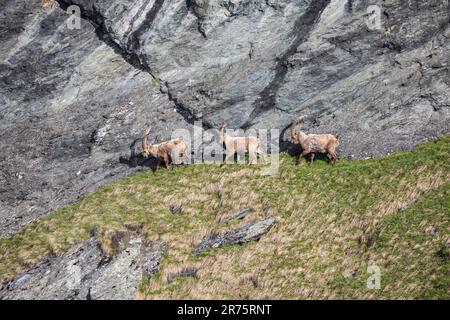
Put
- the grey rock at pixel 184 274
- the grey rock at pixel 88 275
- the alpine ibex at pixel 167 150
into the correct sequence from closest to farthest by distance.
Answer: the grey rock at pixel 88 275 < the grey rock at pixel 184 274 < the alpine ibex at pixel 167 150

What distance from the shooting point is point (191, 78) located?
124 ft

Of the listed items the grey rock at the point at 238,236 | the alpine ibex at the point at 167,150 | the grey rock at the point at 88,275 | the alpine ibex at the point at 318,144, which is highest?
the alpine ibex at the point at 318,144

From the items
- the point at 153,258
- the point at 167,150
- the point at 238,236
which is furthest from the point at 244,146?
the point at 153,258

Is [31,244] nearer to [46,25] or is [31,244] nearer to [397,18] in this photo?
[46,25]

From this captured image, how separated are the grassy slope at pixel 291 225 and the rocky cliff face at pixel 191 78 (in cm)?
255

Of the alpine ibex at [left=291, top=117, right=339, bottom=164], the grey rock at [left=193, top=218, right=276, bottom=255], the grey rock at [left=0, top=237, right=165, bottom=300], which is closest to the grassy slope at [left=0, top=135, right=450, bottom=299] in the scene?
the grey rock at [left=193, top=218, right=276, bottom=255]

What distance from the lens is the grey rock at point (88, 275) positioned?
1088 inches

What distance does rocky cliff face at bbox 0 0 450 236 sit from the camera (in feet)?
116

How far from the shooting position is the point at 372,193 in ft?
99.7

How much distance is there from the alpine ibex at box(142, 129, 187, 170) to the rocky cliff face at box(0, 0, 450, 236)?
1.35 metres

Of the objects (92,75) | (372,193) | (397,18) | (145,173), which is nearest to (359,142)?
(372,193)

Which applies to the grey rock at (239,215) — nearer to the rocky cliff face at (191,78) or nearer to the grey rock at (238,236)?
the grey rock at (238,236)

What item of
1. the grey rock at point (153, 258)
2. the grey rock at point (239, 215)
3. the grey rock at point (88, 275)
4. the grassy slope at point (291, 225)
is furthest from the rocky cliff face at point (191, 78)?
the grey rock at point (153, 258)

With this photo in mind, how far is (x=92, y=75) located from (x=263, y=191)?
A: 14294 millimetres
